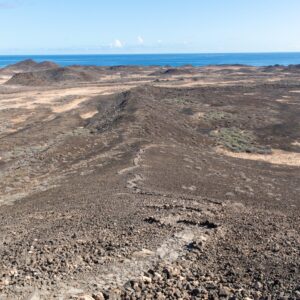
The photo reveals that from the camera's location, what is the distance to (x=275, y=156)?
2964 cm

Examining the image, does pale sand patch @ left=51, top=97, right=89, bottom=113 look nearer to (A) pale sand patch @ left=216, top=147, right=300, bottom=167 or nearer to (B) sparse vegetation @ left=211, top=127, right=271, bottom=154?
(B) sparse vegetation @ left=211, top=127, right=271, bottom=154

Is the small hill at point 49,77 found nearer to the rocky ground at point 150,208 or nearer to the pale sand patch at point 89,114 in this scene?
the pale sand patch at point 89,114

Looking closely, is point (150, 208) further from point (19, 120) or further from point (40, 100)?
point (40, 100)

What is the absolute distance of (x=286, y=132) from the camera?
36812mm

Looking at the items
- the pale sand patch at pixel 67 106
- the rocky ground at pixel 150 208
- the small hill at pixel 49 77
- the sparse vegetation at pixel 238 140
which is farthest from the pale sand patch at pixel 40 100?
the sparse vegetation at pixel 238 140

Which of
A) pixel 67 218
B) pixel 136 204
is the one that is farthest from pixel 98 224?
pixel 136 204

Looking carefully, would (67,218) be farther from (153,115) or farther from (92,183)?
(153,115)

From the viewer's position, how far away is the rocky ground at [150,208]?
33.7ft

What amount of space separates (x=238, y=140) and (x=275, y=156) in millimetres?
4584

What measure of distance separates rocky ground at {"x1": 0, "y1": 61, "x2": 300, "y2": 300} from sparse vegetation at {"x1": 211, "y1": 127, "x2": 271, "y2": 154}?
15 centimetres

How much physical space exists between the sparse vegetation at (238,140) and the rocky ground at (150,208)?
15 centimetres

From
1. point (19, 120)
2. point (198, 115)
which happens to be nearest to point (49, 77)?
point (19, 120)

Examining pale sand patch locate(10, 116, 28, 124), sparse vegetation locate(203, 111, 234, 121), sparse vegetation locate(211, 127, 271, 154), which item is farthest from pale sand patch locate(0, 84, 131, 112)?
sparse vegetation locate(211, 127, 271, 154)

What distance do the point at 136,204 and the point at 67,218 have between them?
109 inches
